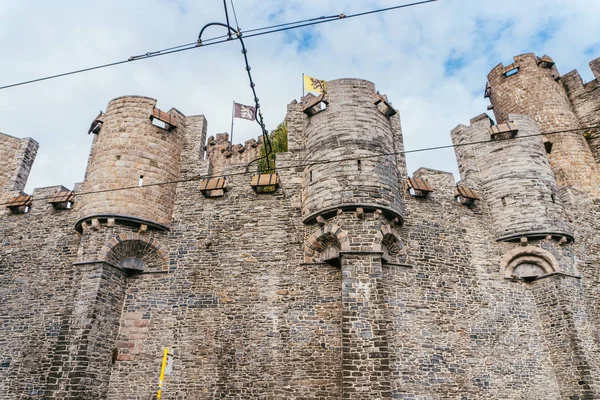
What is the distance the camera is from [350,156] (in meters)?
13.6

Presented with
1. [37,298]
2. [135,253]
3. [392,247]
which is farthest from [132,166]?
[392,247]

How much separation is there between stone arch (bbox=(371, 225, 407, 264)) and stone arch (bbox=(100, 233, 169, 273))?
6.55m

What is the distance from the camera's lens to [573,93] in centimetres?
2120

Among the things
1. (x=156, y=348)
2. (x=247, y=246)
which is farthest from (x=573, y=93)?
(x=156, y=348)

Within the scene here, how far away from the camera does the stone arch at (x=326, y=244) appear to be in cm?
1262

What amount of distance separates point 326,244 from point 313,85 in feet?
18.9

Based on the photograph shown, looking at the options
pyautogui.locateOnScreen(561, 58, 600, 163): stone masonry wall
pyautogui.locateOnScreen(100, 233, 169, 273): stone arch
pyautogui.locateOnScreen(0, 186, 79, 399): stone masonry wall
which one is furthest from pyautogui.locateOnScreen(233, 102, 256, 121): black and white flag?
pyautogui.locateOnScreen(561, 58, 600, 163): stone masonry wall

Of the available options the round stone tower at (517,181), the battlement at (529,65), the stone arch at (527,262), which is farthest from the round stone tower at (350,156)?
the battlement at (529,65)

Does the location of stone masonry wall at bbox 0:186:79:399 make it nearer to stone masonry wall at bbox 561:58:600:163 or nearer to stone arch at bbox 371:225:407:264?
stone arch at bbox 371:225:407:264

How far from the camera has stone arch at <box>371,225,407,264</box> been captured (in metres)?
13.0

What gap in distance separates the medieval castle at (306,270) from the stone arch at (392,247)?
0.06 meters

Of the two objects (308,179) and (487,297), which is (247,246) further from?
(487,297)

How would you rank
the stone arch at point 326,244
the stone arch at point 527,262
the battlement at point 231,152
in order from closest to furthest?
1. the stone arch at point 326,244
2. the stone arch at point 527,262
3. the battlement at point 231,152

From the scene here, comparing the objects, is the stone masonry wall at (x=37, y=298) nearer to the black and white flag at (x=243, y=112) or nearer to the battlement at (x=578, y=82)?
the black and white flag at (x=243, y=112)
